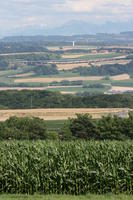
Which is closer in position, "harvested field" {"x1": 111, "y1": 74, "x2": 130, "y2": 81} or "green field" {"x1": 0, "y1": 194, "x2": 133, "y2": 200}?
"green field" {"x1": 0, "y1": 194, "x2": 133, "y2": 200}

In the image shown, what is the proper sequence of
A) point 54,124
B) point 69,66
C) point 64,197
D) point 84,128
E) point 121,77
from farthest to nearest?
1. point 69,66
2. point 121,77
3. point 54,124
4. point 84,128
5. point 64,197

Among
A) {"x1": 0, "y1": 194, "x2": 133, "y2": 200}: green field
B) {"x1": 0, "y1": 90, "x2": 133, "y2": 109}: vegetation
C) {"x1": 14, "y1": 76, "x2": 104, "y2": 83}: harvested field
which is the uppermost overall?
{"x1": 0, "y1": 194, "x2": 133, "y2": 200}: green field

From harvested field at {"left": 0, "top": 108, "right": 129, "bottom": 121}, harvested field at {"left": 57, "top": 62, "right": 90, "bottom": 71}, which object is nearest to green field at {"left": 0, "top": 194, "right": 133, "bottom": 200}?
harvested field at {"left": 0, "top": 108, "right": 129, "bottom": 121}

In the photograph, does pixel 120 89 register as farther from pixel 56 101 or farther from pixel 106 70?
pixel 56 101

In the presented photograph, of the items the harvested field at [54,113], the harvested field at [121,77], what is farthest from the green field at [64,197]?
the harvested field at [121,77]

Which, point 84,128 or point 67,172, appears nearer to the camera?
point 67,172

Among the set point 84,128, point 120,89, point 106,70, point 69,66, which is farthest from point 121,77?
point 84,128

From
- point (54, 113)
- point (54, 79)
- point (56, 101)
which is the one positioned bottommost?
point (54, 79)

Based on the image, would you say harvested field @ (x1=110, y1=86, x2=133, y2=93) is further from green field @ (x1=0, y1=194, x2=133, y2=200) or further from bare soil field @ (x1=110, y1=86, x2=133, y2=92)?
green field @ (x1=0, y1=194, x2=133, y2=200)

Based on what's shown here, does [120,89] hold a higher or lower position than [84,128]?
lower

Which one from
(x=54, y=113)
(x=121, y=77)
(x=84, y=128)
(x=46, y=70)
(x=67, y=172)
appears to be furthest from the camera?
(x=46, y=70)

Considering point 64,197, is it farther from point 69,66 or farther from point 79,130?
point 69,66
